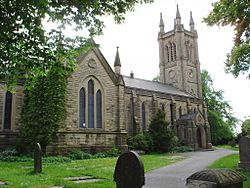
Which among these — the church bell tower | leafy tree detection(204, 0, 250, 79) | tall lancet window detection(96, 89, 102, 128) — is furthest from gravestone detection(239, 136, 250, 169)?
the church bell tower

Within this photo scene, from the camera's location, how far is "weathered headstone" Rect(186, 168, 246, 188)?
348 centimetres

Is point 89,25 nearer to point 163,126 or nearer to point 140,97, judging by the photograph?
point 163,126

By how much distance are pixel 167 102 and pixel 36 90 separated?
826 inches

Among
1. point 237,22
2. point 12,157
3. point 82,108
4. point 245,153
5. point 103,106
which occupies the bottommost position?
point 12,157

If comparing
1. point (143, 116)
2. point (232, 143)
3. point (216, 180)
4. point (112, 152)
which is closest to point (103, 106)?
point (112, 152)

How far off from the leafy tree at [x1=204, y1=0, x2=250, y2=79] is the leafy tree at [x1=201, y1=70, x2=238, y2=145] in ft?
121

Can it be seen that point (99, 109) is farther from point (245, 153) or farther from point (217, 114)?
point (217, 114)

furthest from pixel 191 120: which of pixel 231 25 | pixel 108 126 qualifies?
pixel 231 25

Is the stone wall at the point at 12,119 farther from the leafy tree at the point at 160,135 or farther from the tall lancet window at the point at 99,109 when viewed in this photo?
the leafy tree at the point at 160,135

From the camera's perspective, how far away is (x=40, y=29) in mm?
7723

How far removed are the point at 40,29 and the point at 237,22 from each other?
27.5ft

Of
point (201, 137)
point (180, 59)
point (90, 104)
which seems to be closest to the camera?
point (90, 104)

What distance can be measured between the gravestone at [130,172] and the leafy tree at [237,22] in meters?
7.51

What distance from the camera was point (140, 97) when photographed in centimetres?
3366
